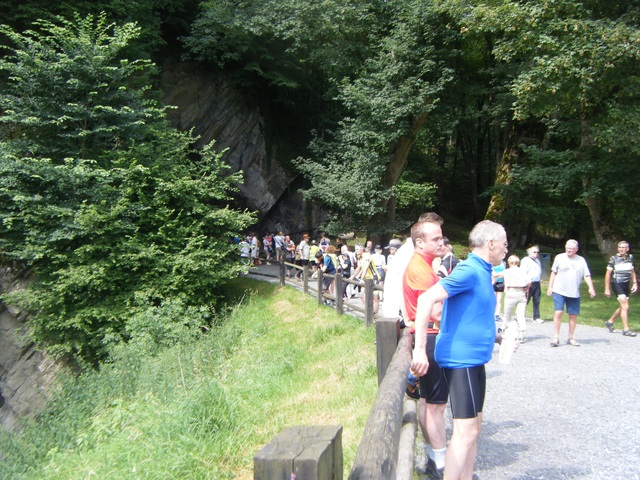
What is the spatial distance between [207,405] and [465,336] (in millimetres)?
3950

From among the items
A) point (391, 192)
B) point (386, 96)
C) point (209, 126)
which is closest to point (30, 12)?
point (209, 126)

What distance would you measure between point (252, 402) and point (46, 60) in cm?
1300

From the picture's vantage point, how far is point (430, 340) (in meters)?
4.05

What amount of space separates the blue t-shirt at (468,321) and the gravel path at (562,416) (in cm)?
136

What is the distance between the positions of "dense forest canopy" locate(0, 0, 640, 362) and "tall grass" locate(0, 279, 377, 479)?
3.97 meters

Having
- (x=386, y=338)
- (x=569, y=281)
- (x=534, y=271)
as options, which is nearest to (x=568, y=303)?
(x=569, y=281)

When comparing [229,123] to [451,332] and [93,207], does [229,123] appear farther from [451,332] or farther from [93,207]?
[451,332]

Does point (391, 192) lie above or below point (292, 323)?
above

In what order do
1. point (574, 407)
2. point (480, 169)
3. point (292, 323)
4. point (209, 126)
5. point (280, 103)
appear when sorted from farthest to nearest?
point (480, 169) → point (280, 103) → point (209, 126) → point (292, 323) → point (574, 407)

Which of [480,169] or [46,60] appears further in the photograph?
[480,169]

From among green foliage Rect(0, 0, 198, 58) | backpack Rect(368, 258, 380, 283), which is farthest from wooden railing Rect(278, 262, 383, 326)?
green foliage Rect(0, 0, 198, 58)

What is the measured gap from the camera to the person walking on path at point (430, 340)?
3930 mm

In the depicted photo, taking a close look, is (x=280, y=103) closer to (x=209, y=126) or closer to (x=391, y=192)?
(x=209, y=126)

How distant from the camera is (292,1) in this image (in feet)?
69.1
